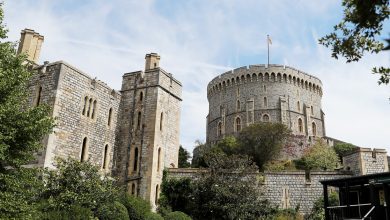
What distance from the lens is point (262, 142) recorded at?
3719 cm

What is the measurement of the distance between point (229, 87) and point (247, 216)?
102 ft

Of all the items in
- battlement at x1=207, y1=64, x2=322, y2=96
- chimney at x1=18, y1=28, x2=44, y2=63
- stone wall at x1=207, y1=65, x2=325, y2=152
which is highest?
battlement at x1=207, y1=64, x2=322, y2=96

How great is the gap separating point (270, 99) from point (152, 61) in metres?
25.2

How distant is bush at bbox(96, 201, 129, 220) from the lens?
17.6 metres

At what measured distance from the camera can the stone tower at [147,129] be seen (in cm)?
2400

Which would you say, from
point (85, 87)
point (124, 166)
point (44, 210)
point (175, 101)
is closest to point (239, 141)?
point (175, 101)

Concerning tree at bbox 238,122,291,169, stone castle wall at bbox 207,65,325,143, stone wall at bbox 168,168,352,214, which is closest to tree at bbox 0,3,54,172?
stone wall at bbox 168,168,352,214

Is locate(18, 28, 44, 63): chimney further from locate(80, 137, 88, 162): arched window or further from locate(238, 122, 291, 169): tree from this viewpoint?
locate(238, 122, 291, 169): tree

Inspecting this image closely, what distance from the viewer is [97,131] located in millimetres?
24406

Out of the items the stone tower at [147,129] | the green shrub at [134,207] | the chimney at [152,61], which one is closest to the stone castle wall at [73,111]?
the stone tower at [147,129]

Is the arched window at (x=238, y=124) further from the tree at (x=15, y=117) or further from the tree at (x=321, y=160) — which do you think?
the tree at (x=15, y=117)

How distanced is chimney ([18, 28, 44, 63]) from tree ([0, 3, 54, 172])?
11.6 metres

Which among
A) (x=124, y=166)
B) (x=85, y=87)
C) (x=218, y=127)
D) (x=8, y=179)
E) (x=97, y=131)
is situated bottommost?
(x=8, y=179)

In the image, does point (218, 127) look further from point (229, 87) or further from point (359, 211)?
point (359, 211)
